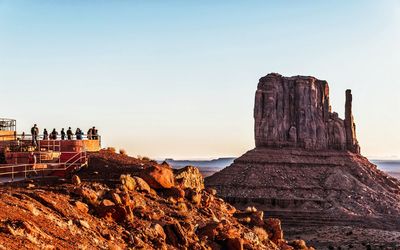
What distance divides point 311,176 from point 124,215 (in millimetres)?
97356

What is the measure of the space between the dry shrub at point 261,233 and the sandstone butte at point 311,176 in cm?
4293

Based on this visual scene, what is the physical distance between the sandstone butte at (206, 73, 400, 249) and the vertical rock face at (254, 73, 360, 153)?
20cm

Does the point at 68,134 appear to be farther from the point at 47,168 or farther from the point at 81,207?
the point at 81,207

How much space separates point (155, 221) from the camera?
24.2 m

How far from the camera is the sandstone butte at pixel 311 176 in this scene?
294 feet

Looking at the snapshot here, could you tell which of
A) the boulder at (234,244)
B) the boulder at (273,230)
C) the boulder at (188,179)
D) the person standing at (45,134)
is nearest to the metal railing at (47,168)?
the boulder at (188,179)

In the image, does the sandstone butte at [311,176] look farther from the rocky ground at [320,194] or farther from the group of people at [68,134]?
the group of people at [68,134]

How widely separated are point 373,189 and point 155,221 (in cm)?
9791

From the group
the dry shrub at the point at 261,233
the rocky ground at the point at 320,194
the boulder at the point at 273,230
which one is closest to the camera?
the dry shrub at the point at 261,233

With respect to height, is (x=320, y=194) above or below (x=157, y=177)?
below

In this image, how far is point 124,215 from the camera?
22.7 m

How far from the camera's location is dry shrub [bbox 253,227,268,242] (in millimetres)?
30269

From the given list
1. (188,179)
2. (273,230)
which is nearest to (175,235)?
(188,179)

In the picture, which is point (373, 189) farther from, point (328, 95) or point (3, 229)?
point (3, 229)
